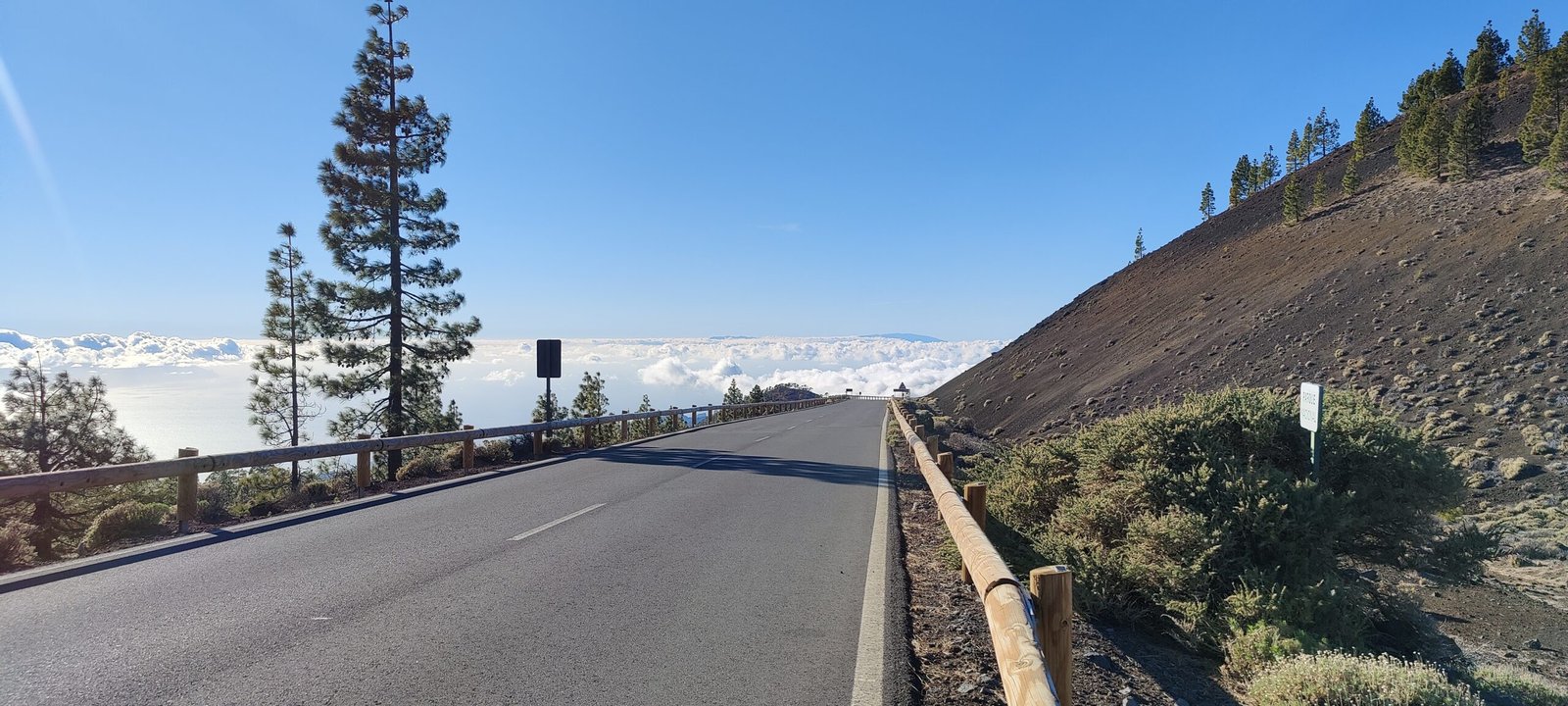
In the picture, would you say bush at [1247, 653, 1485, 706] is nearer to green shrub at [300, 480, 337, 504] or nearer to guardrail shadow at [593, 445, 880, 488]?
guardrail shadow at [593, 445, 880, 488]

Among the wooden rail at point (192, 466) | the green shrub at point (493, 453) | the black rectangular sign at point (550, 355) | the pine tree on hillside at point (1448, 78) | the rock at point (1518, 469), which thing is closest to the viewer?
the wooden rail at point (192, 466)

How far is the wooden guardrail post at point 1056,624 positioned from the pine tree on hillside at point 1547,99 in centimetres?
4756

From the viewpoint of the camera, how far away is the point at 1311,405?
5.90 m

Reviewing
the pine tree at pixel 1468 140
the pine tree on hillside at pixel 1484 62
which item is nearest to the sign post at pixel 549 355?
the pine tree at pixel 1468 140

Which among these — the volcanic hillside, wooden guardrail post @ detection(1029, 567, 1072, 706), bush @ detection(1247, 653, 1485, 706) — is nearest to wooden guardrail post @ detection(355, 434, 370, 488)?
wooden guardrail post @ detection(1029, 567, 1072, 706)

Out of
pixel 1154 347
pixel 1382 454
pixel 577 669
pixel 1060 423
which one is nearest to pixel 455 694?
pixel 577 669

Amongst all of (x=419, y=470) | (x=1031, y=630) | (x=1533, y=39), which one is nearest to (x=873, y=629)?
(x=1031, y=630)

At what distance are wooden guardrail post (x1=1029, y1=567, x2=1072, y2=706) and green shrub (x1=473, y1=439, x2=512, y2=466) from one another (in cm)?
1382

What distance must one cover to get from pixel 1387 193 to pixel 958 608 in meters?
50.8

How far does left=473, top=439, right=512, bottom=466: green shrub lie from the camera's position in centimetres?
1499

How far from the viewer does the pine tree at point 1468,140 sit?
36469mm

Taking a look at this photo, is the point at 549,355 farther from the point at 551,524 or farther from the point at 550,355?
the point at 551,524

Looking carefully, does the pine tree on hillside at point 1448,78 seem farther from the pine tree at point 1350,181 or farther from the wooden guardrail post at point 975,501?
the wooden guardrail post at point 975,501

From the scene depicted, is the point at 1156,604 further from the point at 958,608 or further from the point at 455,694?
the point at 455,694
